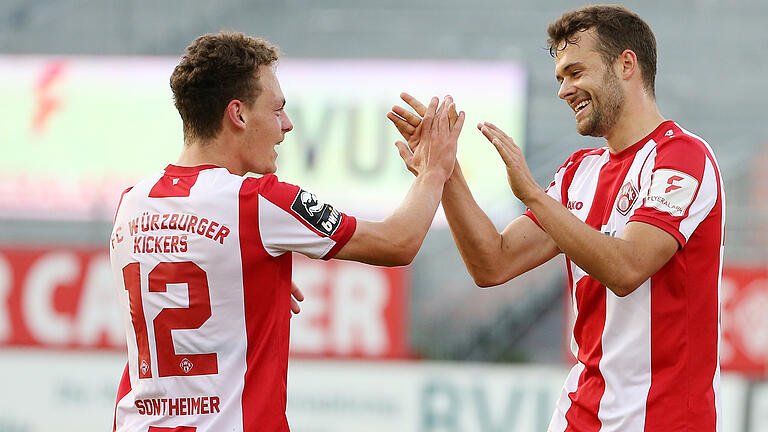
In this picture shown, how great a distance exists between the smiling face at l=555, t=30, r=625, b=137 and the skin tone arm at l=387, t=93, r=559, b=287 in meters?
0.44

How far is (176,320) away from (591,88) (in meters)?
1.51

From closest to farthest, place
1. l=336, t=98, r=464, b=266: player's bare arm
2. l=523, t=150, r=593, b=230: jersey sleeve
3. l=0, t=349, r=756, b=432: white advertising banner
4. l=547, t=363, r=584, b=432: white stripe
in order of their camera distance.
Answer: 1. l=336, t=98, r=464, b=266: player's bare arm
2. l=547, t=363, r=584, b=432: white stripe
3. l=523, t=150, r=593, b=230: jersey sleeve
4. l=0, t=349, r=756, b=432: white advertising banner

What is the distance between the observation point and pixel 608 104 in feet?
11.2

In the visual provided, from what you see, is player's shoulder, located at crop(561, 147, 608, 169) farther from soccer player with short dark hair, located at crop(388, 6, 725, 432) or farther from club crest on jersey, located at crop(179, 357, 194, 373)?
club crest on jersey, located at crop(179, 357, 194, 373)

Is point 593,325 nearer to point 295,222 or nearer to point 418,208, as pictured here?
point 418,208

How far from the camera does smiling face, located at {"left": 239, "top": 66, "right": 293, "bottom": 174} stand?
3105mm

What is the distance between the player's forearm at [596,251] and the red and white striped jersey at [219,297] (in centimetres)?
62

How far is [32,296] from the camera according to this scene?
8.29 m

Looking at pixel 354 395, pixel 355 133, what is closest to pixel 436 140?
pixel 354 395

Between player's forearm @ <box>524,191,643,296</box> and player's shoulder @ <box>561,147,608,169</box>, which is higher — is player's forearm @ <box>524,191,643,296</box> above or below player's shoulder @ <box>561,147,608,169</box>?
below

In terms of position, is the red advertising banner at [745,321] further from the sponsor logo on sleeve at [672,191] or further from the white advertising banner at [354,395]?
the sponsor logo on sleeve at [672,191]

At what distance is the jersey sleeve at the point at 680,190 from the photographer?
10.2 feet

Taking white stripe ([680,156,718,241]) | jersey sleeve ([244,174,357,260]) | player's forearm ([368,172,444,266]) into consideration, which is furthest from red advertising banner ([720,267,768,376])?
jersey sleeve ([244,174,357,260])

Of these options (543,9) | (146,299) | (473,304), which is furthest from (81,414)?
(543,9)
